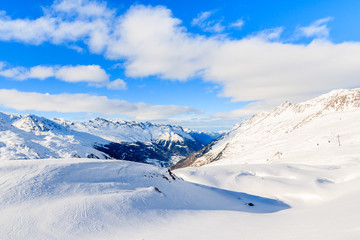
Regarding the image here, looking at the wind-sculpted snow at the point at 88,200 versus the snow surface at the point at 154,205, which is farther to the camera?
the wind-sculpted snow at the point at 88,200

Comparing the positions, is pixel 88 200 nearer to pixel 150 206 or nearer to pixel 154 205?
pixel 150 206

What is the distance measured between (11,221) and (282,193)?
30.4 m

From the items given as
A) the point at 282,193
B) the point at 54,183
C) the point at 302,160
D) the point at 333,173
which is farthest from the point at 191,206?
the point at 302,160

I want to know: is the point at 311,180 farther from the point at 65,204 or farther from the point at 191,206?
the point at 65,204

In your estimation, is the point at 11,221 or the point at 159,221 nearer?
the point at 11,221

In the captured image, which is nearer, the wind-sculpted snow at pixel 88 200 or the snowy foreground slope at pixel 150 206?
the snowy foreground slope at pixel 150 206

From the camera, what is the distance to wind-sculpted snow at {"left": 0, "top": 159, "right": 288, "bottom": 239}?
454 inches

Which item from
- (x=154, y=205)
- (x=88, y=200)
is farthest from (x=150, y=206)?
(x=88, y=200)

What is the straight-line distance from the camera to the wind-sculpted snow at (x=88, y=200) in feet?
37.9

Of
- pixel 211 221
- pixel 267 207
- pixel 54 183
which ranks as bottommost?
pixel 267 207

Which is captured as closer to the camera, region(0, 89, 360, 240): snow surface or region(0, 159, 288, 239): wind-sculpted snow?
region(0, 89, 360, 240): snow surface

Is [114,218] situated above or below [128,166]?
below

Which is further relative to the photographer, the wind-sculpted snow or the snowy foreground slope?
the wind-sculpted snow

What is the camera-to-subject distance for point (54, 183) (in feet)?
55.2
